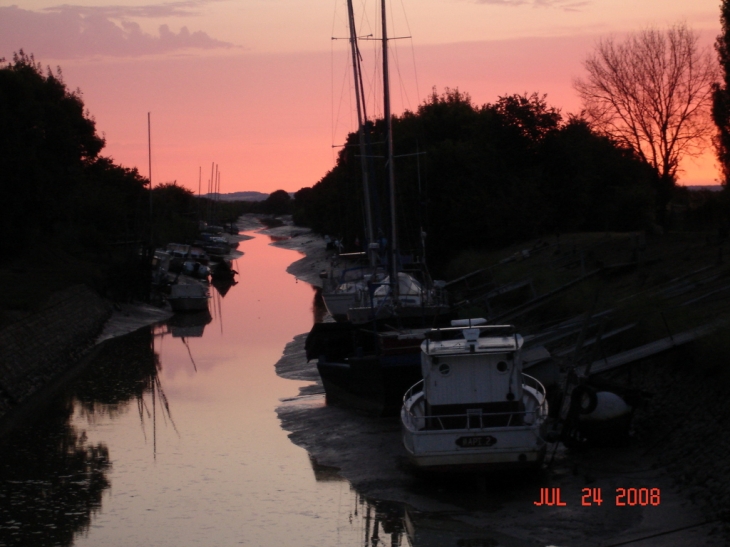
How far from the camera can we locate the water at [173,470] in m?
14.8

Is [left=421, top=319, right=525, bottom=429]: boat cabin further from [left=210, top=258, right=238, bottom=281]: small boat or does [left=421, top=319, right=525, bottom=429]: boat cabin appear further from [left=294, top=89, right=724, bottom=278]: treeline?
[left=210, top=258, right=238, bottom=281]: small boat

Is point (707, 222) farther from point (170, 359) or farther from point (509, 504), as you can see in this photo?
point (509, 504)

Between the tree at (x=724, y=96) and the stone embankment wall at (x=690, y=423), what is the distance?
23.2 metres

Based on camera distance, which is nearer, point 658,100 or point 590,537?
point 590,537

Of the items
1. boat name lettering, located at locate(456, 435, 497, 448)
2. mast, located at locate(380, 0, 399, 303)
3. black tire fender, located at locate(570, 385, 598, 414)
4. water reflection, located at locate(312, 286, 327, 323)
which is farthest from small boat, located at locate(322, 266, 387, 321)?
boat name lettering, located at locate(456, 435, 497, 448)

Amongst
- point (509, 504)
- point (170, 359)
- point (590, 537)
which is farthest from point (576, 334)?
point (170, 359)

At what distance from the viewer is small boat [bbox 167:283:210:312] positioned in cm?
4956

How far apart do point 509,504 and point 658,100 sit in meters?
30.0

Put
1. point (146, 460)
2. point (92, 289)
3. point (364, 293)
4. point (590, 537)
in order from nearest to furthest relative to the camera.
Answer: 1. point (590, 537)
2. point (146, 460)
3. point (364, 293)
4. point (92, 289)

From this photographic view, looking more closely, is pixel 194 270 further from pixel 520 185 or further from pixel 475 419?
Answer: pixel 475 419

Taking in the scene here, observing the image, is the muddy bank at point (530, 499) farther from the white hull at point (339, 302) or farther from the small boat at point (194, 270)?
the small boat at point (194, 270)

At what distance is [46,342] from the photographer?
1196 inches

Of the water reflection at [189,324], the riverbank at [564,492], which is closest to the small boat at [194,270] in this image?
the water reflection at [189,324]

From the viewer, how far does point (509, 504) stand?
14.7m
